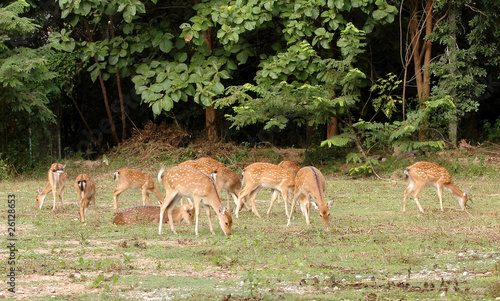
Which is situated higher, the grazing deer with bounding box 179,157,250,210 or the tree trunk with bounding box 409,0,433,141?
the tree trunk with bounding box 409,0,433,141

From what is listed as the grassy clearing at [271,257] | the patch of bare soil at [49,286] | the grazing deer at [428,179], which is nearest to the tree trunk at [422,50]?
the grazing deer at [428,179]

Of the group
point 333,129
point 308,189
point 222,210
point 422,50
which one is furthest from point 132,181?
point 422,50

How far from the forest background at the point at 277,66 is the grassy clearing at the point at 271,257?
584 centimetres

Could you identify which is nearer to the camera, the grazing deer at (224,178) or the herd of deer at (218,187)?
the herd of deer at (218,187)

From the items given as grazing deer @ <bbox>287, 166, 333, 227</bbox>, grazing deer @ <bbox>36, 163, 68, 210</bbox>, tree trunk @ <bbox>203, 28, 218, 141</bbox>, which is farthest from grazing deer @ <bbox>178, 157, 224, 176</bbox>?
tree trunk @ <bbox>203, 28, 218, 141</bbox>

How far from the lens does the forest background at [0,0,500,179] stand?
18.9m

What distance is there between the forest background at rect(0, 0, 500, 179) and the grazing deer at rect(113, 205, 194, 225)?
7.07m

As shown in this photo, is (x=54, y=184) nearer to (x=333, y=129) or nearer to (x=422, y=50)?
(x=333, y=129)

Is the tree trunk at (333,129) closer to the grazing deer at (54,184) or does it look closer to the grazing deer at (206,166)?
the grazing deer at (206,166)

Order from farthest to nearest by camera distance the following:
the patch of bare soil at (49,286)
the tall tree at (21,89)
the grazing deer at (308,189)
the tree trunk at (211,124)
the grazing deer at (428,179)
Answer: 1. the tree trunk at (211,124)
2. the tall tree at (21,89)
3. the grazing deer at (428,179)
4. the grazing deer at (308,189)
5. the patch of bare soil at (49,286)

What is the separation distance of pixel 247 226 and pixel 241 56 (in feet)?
31.1

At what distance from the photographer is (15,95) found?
18.2m

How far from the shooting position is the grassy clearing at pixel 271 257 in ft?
23.8

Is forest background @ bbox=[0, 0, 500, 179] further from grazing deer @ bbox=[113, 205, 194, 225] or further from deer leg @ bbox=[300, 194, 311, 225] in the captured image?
grazing deer @ bbox=[113, 205, 194, 225]
